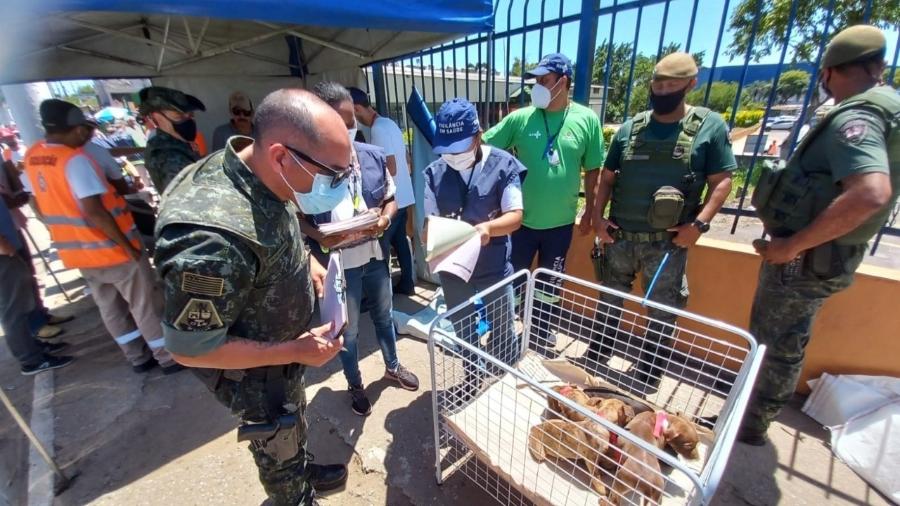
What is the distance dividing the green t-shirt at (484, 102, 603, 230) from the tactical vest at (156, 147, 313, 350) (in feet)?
5.39

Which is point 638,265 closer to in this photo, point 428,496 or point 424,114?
point 428,496

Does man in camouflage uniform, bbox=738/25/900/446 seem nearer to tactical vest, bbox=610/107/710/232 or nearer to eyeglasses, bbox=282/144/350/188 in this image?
tactical vest, bbox=610/107/710/232

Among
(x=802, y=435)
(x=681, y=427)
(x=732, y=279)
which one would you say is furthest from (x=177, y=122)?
(x=802, y=435)

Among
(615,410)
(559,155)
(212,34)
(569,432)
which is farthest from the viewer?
(212,34)

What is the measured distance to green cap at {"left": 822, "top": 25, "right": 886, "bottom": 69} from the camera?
153 centimetres

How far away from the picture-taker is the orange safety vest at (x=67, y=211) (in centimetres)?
243

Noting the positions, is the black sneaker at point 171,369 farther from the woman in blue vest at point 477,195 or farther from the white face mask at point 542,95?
the white face mask at point 542,95

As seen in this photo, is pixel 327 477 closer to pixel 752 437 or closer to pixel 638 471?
pixel 638 471

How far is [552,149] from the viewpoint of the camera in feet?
8.30

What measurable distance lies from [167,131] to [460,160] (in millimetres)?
2224

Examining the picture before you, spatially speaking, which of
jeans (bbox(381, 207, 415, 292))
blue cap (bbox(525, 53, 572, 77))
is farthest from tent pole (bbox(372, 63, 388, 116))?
blue cap (bbox(525, 53, 572, 77))

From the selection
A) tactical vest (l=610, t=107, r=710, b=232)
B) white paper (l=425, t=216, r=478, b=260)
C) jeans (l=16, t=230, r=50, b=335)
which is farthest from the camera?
jeans (l=16, t=230, r=50, b=335)

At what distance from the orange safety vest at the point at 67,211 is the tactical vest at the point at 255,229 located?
6.21 ft

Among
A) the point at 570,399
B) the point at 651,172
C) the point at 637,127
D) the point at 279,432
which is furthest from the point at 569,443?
the point at 637,127
